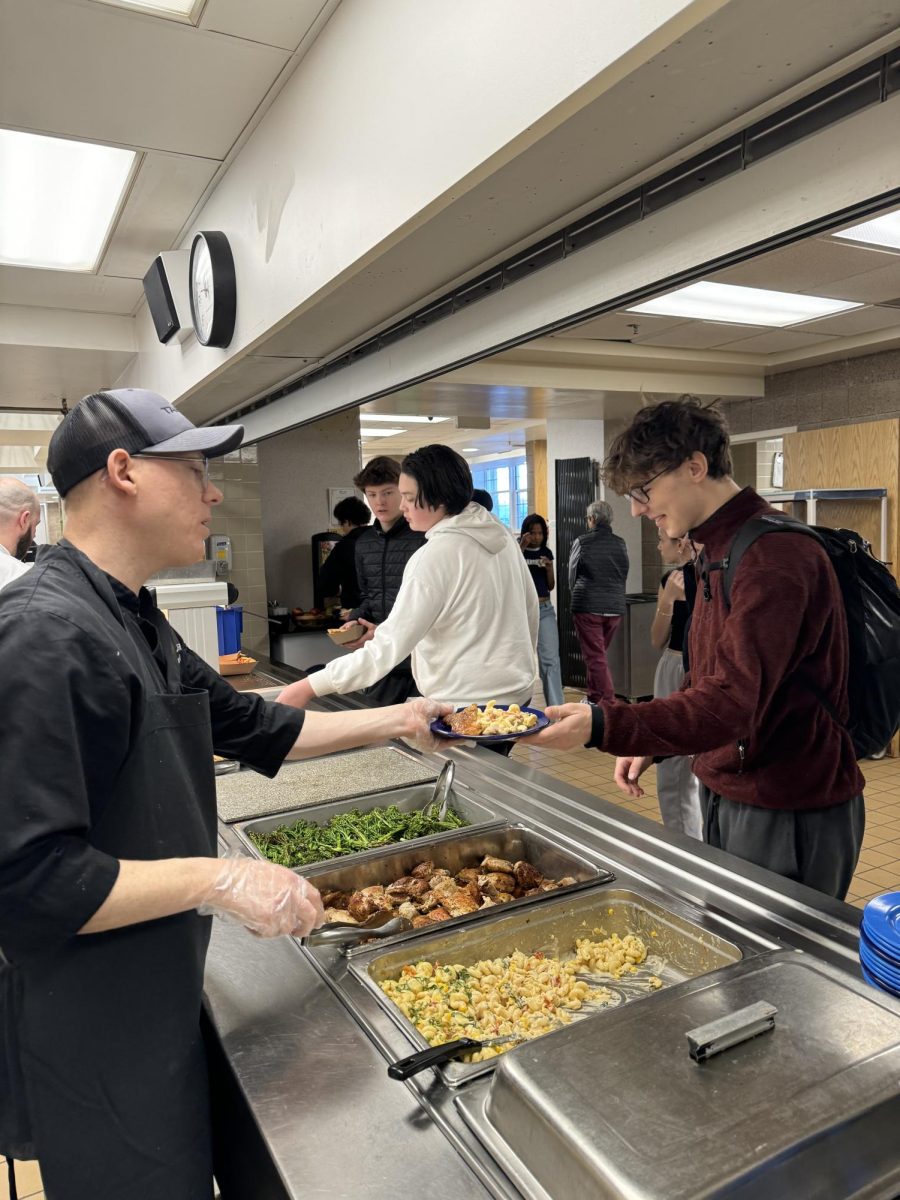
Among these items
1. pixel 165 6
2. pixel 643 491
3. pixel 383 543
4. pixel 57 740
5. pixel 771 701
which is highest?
pixel 165 6

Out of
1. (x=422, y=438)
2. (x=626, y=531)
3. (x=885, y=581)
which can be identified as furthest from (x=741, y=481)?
(x=885, y=581)

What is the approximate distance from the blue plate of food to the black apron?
31.3 inches

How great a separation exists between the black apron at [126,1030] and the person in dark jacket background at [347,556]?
4618 mm

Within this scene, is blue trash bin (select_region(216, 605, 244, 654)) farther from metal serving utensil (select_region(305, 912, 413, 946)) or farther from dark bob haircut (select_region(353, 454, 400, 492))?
metal serving utensil (select_region(305, 912, 413, 946))

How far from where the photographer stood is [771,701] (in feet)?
5.52

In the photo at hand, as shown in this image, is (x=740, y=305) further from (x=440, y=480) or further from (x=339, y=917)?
(x=339, y=917)

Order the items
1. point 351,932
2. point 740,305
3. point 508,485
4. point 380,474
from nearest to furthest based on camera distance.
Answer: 1. point 351,932
2. point 380,474
3. point 740,305
4. point 508,485

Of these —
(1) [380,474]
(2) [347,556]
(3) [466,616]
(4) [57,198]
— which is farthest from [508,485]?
(3) [466,616]

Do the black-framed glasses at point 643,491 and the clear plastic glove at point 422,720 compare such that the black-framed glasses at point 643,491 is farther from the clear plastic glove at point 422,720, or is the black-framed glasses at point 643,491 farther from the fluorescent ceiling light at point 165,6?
the fluorescent ceiling light at point 165,6

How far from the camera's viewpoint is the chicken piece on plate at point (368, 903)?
163 centimetres

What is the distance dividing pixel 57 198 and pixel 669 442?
108 inches

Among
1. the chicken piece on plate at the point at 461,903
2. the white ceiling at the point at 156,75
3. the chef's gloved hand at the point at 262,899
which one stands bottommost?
the chicken piece on plate at the point at 461,903

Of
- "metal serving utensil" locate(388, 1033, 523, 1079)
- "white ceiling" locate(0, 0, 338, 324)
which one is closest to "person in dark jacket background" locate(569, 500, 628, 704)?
"white ceiling" locate(0, 0, 338, 324)

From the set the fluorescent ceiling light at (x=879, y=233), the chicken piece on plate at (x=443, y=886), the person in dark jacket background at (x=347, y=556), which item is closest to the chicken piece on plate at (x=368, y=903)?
the chicken piece on plate at (x=443, y=886)
